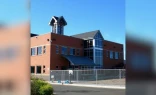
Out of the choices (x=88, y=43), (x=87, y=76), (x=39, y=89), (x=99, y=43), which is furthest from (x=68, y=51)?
(x=39, y=89)

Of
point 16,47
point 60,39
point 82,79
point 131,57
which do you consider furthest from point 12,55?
point 60,39

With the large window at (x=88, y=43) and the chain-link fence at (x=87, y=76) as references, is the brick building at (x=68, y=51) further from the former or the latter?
the chain-link fence at (x=87, y=76)

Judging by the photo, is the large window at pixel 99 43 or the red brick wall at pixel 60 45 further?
the large window at pixel 99 43

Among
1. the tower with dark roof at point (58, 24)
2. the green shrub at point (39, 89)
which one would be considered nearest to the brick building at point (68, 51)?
the tower with dark roof at point (58, 24)

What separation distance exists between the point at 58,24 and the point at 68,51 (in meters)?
9.95

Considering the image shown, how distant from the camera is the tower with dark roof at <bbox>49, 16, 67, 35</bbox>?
43.9m

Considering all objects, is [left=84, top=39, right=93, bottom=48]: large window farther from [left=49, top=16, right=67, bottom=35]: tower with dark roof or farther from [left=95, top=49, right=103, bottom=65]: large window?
[left=49, top=16, right=67, bottom=35]: tower with dark roof

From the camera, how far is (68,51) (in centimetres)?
3544

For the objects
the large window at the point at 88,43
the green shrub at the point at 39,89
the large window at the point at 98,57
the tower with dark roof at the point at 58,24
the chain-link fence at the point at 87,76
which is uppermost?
the tower with dark roof at the point at 58,24

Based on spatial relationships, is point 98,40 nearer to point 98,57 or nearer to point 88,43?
point 88,43

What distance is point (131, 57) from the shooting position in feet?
6.41

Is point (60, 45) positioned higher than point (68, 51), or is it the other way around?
point (60, 45)

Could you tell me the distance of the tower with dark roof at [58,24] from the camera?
4391 centimetres

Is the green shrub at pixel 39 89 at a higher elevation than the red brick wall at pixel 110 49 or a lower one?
lower
